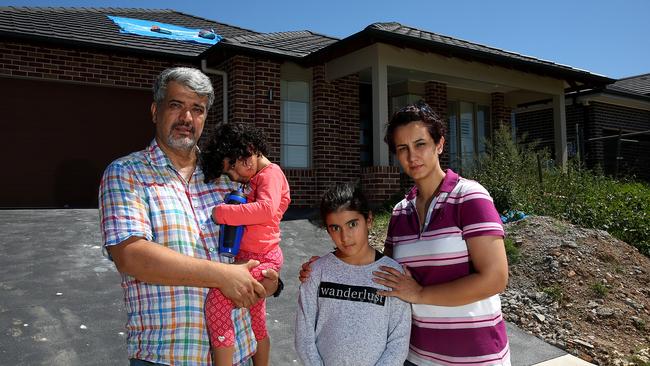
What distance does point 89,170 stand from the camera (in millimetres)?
9523

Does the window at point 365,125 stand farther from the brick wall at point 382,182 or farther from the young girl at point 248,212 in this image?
the young girl at point 248,212

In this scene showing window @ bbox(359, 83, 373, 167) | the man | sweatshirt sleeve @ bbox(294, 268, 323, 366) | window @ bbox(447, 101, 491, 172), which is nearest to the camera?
the man

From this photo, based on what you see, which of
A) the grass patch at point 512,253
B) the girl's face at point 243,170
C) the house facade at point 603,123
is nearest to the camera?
the girl's face at point 243,170

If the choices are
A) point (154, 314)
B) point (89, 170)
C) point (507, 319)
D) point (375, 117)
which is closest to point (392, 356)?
point (154, 314)

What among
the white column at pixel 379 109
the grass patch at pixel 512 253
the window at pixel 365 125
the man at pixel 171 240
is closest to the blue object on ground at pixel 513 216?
the grass patch at pixel 512 253

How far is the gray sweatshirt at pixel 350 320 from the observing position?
6.68ft

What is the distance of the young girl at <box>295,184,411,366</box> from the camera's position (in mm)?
2043

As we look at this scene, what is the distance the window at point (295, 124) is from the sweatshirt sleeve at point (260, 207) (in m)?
7.50

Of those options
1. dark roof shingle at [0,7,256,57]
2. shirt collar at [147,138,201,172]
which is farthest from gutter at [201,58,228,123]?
shirt collar at [147,138,201,172]

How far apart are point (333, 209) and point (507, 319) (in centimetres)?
395

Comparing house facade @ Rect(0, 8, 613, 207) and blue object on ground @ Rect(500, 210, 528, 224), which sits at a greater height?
house facade @ Rect(0, 8, 613, 207)

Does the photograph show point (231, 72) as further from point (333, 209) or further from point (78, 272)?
point (333, 209)

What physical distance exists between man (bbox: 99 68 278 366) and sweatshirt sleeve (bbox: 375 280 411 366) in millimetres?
535

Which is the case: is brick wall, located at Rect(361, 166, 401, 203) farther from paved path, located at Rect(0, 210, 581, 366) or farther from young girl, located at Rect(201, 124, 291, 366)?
young girl, located at Rect(201, 124, 291, 366)
